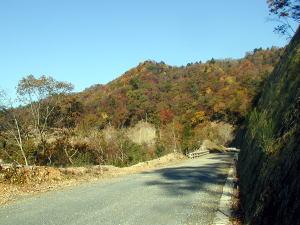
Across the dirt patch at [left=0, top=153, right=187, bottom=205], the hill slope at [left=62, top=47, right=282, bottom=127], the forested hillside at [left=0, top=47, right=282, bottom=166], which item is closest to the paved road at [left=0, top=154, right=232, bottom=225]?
the dirt patch at [left=0, top=153, right=187, bottom=205]

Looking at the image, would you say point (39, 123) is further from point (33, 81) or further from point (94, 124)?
point (94, 124)

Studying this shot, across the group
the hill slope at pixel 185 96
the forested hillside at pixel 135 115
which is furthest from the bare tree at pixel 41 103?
the hill slope at pixel 185 96

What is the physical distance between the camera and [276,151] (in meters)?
4.62

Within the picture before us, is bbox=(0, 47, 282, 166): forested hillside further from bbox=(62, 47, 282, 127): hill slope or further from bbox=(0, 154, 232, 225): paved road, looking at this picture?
bbox=(0, 154, 232, 225): paved road

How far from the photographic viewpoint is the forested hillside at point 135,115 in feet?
78.0

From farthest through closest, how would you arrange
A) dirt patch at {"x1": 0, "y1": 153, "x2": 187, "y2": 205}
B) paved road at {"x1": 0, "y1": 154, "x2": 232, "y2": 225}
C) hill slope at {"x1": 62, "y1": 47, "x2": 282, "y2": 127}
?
hill slope at {"x1": 62, "y1": 47, "x2": 282, "y2": 127} < dirt patch at {"x1": 0, "y1": 153, "x2": 187, "y2": 205} < paved road at {"x1": 0, "y1": 154, "x2": 232, "y2": 225}

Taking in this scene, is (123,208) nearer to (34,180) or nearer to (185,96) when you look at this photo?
(34,180)

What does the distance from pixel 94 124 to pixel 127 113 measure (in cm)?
3697

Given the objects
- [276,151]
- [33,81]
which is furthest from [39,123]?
[276,151]

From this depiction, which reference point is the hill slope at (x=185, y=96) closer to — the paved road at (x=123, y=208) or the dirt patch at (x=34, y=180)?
the dirt patch at (x=34, y=180)

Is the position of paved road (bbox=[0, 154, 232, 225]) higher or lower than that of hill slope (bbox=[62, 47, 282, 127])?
lower

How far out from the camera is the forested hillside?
78.0 feet

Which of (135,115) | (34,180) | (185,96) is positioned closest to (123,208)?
(34,180)

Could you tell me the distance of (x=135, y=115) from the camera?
74688 millimetres
